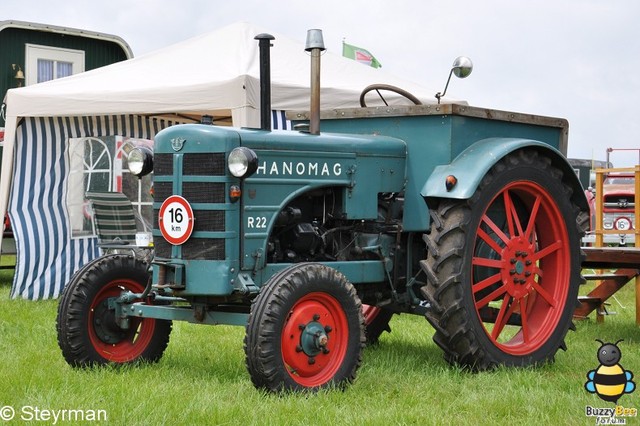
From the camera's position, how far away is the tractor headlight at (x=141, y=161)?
5.01 m

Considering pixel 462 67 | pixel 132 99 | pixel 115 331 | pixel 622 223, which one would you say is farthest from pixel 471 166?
pixel 622 223

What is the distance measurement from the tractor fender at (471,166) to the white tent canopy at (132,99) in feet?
11.0

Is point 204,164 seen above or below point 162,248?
above

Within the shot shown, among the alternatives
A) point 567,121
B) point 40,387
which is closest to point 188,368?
point 40,387

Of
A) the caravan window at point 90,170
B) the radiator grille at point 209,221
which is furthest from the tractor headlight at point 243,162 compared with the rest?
the caravan window at point 90,170

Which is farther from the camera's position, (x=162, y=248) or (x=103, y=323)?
(x=103, y=323)

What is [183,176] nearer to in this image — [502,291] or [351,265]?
[351,265]

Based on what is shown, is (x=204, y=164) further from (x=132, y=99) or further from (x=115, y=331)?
(x=132, y=99)

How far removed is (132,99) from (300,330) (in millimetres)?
5170

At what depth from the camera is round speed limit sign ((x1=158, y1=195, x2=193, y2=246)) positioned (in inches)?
182

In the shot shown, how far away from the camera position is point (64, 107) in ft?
30.7

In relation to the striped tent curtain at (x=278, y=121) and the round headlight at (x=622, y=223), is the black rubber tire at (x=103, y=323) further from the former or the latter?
the round headlight at (x=622, y=223)

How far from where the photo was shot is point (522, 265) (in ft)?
17.6
